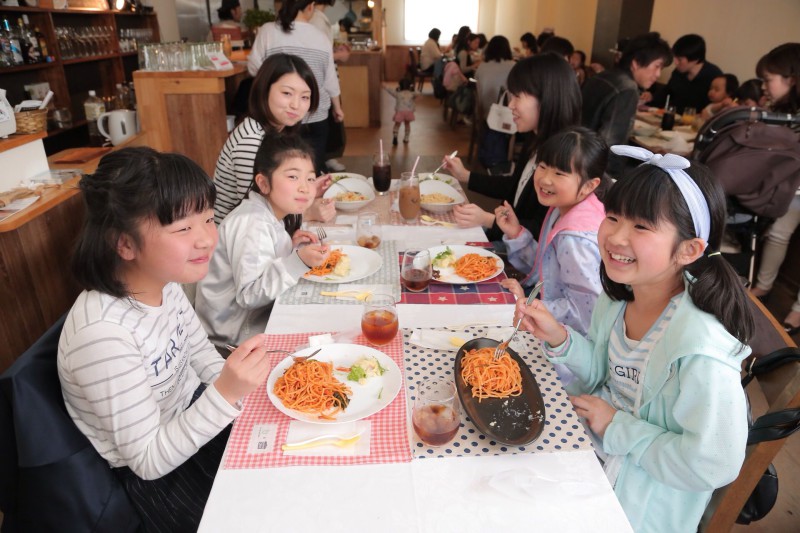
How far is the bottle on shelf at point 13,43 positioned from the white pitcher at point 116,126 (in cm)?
105

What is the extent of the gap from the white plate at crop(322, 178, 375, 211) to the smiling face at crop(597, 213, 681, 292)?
1.41m

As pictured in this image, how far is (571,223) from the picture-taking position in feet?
5.79

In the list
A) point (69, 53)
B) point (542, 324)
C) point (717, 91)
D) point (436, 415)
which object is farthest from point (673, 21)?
point (436, 415)

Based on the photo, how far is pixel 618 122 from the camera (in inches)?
133

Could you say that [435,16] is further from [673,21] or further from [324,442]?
[324,442]

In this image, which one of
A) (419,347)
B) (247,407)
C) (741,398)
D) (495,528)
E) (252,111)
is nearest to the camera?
(495,528)

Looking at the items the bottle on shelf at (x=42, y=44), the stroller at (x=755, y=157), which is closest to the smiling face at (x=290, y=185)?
the stroller at (x=755, y=157)

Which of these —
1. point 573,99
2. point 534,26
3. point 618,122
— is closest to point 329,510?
point 573,99

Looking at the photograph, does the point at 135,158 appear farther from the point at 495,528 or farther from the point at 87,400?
the point at 495,528

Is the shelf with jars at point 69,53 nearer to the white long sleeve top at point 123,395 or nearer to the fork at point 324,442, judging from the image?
the white long sleeve top at point 123,395

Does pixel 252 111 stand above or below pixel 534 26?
below

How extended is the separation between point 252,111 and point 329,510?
2.19 m

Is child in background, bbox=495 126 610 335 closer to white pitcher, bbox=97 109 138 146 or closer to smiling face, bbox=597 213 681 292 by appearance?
smiling face, bbox=597 213 681 292

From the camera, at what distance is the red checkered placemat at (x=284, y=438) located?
1.04 m
